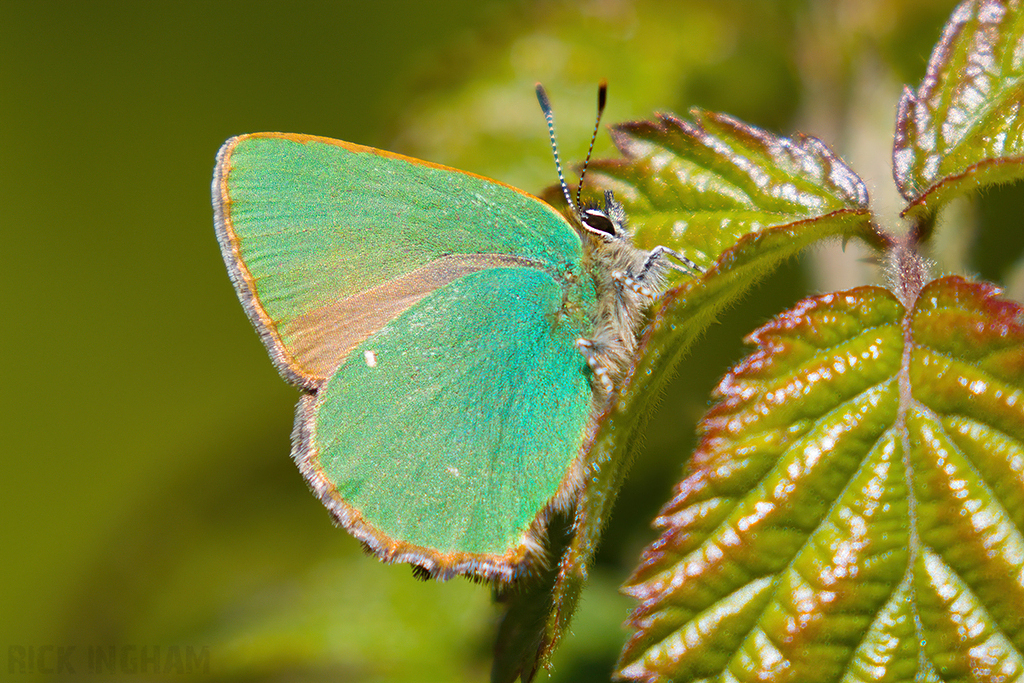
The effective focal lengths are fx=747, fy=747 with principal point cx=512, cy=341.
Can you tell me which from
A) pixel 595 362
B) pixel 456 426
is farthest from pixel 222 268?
→ pixel 595 362

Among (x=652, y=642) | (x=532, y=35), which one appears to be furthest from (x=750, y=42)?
(x=652, y=642)

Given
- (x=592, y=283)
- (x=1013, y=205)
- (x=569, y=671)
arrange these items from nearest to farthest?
(x=1013, y=205) → (x=592, y=283) → (x=569, y=671)

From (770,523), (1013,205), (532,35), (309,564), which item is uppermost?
(532,35)

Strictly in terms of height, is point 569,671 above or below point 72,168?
below

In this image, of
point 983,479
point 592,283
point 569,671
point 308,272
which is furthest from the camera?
point 569,671

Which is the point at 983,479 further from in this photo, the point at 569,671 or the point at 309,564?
the point at 309,564

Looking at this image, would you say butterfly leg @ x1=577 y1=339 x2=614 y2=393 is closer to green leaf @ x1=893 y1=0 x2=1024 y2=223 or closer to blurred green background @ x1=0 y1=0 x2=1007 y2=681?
blurred green background @ x1=0 y1=0 x2=1007 y2=681

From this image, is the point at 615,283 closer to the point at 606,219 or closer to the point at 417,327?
the point at 606,219
